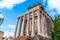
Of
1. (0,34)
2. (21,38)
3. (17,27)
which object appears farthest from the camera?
(17,27)

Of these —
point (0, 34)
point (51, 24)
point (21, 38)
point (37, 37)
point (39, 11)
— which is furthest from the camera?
point (51, 24)

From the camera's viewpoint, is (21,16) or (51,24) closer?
(21,16)

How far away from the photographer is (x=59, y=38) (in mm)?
33000

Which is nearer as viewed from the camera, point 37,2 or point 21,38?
point 21,38

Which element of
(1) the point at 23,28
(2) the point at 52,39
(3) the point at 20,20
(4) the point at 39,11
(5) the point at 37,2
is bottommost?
(2) the point at 52,39

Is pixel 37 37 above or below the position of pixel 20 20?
below

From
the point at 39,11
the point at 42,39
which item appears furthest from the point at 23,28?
the point at 42,39

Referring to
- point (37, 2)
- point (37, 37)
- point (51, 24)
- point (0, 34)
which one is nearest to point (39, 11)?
point (37, 2)

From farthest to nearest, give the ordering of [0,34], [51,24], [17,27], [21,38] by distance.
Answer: [51,24]
[17,27]
[21,38]
[0,34]

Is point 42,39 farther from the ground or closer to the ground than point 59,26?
closer to the ground

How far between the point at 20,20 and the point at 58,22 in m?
13.0

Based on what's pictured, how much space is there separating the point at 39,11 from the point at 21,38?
33.1 ft

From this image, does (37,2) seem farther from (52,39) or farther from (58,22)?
(52,39)

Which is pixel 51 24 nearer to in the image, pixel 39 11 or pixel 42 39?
pixel 39 11
